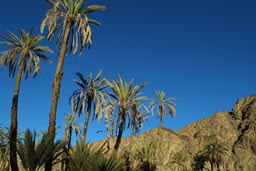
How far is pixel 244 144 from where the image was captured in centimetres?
13562

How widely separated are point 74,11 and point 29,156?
29.5ft

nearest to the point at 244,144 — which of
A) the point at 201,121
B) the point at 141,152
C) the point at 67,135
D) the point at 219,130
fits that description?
the point at 219,130

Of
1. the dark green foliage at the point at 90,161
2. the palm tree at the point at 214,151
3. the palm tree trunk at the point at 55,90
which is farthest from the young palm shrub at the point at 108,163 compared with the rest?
the palm tree at the point at 214,151

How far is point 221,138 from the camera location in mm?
147500

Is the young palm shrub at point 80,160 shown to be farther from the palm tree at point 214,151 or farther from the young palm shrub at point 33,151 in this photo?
the palm tree at point 214,151

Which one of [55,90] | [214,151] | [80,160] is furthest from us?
[214,151]

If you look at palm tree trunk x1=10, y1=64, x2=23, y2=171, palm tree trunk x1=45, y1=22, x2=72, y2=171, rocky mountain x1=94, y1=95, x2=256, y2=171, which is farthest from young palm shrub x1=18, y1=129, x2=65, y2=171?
rocky mountain x1=94, y1=95, x2=256, y2=171

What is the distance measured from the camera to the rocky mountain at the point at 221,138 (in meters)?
128

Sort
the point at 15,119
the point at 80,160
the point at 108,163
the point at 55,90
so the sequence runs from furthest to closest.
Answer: the point at 15,119 < the point at 108,163 < the point at 80,160 < the point at 55,90

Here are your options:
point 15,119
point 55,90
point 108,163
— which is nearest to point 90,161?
point 108,163

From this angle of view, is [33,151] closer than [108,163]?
Yes

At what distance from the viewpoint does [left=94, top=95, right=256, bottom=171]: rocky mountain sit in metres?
128

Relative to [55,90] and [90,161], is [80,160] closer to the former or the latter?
[90,161]

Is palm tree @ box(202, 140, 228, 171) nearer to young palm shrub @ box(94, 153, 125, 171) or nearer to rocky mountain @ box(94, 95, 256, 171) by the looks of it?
rocky mountain @ box(94, 95, 256, 171)
